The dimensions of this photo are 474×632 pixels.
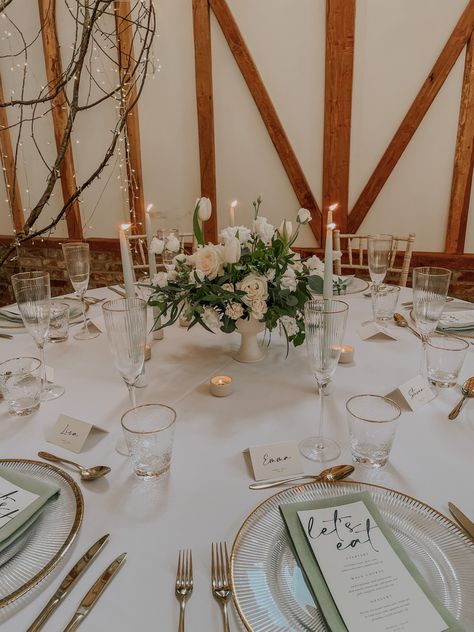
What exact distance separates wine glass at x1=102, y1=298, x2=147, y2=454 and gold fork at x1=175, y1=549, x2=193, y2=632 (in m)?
0.30

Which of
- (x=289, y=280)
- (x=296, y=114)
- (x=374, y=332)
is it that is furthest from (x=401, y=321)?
(x=296, y=114)

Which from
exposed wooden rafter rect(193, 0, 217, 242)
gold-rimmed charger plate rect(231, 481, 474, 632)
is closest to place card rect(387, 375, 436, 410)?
gold-rimmed charger plate rect(231, 481, 474, 632)

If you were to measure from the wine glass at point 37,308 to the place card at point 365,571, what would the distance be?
746mm

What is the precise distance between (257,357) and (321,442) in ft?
1.41

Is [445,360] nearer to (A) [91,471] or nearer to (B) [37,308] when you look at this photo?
(A) [91,471]

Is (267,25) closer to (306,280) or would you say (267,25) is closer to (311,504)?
(306,280)

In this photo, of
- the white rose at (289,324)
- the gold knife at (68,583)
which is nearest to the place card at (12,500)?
the gold knife at (68,583)

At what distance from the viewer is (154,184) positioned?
362cm

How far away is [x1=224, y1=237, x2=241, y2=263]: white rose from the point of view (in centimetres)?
108

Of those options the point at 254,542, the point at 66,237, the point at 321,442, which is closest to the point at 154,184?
the point at 66,237

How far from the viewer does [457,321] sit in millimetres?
1436

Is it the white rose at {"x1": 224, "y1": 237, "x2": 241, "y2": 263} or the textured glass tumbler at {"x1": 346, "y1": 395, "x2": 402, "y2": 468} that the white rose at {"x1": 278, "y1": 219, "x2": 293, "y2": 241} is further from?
the textured glass tumbler at {"x1": 346, "y1": 395, "x2": 402, "y2": 468}

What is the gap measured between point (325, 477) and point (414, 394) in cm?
38

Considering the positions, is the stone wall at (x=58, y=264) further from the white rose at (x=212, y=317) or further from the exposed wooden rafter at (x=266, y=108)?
the white rose at (x=212, y=317)
